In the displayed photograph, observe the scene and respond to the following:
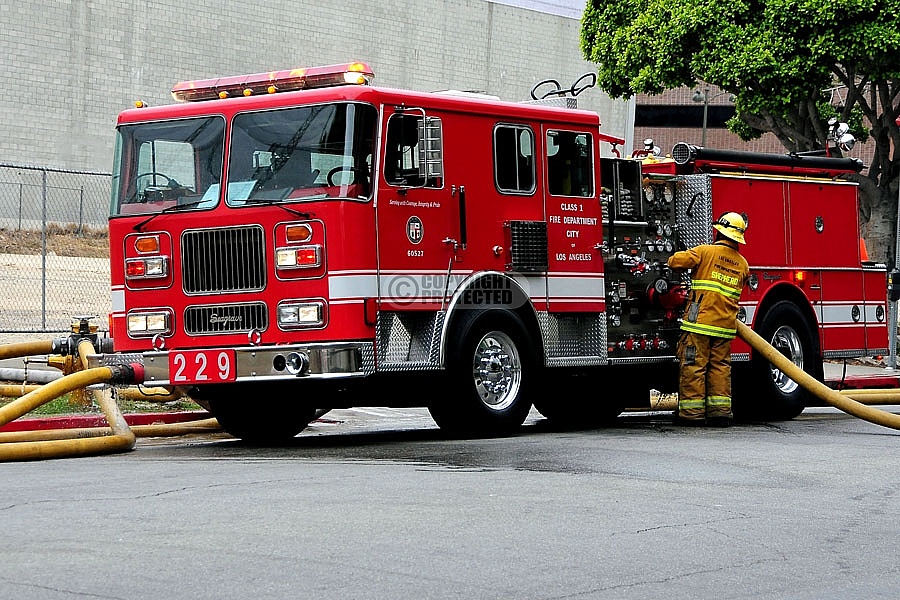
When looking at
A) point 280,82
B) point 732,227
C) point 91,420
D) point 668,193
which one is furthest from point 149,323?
point 732,227

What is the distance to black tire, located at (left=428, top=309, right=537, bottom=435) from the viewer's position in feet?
37.5

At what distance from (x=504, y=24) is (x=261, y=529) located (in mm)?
41381

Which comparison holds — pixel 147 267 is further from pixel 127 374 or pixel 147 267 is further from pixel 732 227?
pixel 732 227

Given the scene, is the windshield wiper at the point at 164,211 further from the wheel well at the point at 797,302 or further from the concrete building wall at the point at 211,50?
the concrete building wall at the point at 211,50

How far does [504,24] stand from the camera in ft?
154

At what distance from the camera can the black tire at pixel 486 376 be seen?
11.4m

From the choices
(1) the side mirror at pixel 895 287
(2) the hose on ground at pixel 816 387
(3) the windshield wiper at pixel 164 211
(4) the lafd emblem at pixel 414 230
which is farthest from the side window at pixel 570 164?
(1) the side mirror at pixel 895 287

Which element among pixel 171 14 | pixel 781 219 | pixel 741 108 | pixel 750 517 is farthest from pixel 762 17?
pixel 750 517

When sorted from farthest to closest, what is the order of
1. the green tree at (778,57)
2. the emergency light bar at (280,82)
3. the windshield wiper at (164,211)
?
the green tree at (778,57), the windshield wiper at (164,211), the emergency light bar at (280,82)

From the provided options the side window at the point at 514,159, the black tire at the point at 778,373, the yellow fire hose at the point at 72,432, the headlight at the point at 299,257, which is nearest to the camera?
the yellow fire hose at the point at 72,432

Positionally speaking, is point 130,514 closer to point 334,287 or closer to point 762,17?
point 334,287

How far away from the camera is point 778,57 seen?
1056 inches

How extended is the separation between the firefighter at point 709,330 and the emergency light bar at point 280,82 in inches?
149

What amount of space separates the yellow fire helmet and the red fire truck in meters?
0.66
